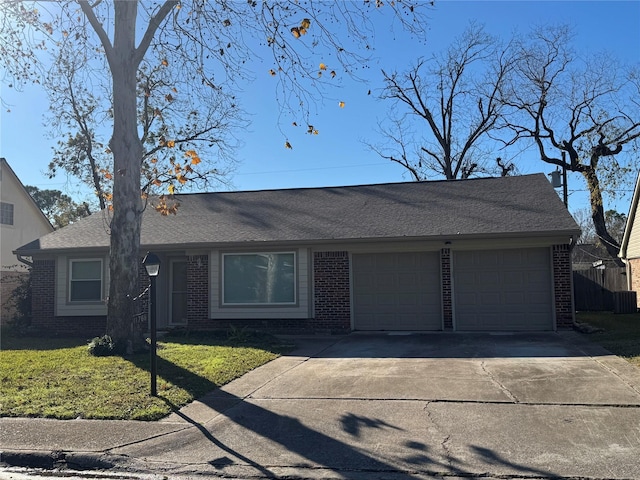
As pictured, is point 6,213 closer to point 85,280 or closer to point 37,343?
point 85,280

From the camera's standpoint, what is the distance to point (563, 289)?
1324cm

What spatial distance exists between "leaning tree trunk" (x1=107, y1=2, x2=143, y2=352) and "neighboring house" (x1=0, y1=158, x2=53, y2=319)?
16.7 meters

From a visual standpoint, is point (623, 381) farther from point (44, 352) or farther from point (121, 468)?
point (44, 352)

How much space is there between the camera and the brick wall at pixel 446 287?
45.2 ft

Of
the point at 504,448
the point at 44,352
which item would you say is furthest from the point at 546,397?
the point at 44,352

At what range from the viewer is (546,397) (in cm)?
679

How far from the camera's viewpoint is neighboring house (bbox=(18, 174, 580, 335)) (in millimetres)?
13484

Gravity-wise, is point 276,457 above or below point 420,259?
below

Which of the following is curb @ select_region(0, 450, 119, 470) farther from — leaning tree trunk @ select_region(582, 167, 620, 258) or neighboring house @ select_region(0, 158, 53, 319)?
leaning tree trunk @ select_region(582, 167, 620, 258)

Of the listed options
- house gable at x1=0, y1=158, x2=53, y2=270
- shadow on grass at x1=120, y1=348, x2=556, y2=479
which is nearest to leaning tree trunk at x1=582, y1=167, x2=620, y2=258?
shadow on grass at x1=120, y1=348, x2=556, y2=479

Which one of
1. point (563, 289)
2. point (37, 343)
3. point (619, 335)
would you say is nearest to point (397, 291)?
point (563, 289)

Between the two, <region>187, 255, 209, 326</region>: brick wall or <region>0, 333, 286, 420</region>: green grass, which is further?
<region>187, 255, 209, 326</region>: brick wall

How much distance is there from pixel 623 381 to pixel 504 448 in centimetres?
347

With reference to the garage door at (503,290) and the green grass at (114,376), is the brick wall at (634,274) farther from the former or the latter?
the green grass at (114,376)
